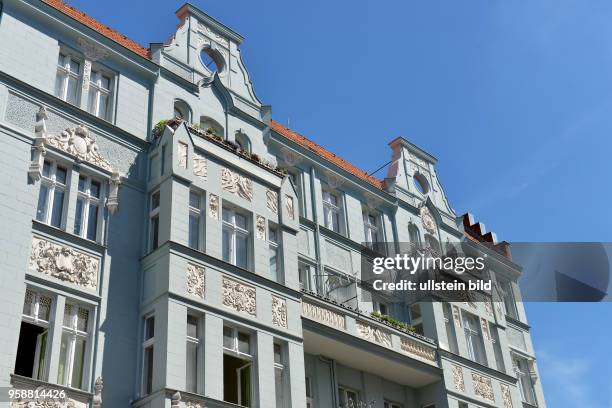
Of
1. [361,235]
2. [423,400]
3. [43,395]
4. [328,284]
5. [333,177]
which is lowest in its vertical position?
[43,395]

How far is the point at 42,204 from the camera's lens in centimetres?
2109

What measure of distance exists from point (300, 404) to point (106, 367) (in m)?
5.37

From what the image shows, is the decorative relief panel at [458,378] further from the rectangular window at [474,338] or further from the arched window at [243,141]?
the arched window at [243,141]

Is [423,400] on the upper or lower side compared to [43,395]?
upper

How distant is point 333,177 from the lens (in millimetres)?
31281

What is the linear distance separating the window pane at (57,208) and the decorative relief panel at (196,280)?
348 cm

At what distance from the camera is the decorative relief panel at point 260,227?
2444cm

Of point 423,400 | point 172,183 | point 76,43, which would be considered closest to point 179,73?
Result: point 76,43

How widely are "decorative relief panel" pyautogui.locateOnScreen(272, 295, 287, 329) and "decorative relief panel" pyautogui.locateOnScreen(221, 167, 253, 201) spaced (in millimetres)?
3255

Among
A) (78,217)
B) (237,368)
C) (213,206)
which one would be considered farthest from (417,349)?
(78,217)

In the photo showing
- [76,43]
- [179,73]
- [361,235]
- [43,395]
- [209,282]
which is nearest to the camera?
[43,395]

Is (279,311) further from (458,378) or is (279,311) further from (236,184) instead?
(458,378)

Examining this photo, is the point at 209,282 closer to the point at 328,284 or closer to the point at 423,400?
the point at 328,284

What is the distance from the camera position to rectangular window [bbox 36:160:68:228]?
21.0 metres
